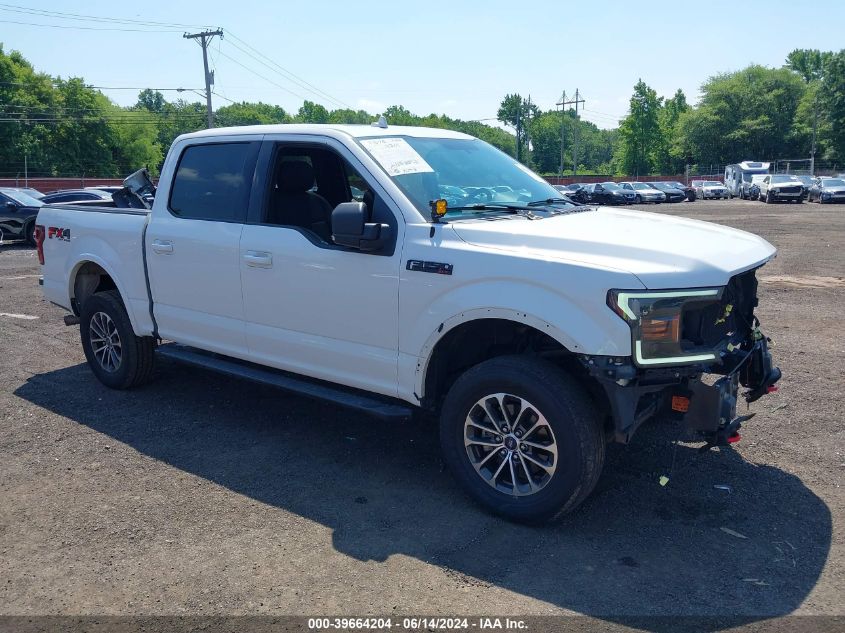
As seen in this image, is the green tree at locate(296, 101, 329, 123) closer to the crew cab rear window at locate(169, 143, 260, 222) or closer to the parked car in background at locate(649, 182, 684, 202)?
the parked car in background at locate(649, 182, 684, 202)

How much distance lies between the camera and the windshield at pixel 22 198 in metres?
20.5

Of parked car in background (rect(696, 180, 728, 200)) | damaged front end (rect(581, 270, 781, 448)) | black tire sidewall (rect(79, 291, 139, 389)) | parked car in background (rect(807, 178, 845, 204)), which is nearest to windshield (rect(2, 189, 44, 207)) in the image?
black tire sidewall (rect(79, 291, 139, 389))

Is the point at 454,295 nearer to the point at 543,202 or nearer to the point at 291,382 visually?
the point at 543,202

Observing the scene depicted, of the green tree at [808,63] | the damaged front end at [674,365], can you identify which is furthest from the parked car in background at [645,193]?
the green tree at [808,63]

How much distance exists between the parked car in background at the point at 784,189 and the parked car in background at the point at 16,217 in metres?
38.7

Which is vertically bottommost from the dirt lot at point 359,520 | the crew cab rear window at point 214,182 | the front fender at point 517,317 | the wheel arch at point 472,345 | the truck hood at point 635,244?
the dirt lot at point 359,520

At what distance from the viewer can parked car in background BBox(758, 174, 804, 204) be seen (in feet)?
141

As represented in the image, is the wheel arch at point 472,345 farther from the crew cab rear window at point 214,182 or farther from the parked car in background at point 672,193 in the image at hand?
the parked car in background at point 672,193

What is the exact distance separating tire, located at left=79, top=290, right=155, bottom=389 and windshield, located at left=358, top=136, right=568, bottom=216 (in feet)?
9.17

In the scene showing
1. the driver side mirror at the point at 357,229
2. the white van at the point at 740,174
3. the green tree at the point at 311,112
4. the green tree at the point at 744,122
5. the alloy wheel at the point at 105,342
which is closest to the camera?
the driver side mirror at the point at 357,229

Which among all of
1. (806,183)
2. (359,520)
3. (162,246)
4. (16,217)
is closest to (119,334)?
(162,246)

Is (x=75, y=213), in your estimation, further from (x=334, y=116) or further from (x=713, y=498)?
(x=334, y=116)

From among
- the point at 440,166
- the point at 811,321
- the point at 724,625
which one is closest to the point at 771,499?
the point at 724,625

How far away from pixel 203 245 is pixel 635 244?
3035 millimetres
